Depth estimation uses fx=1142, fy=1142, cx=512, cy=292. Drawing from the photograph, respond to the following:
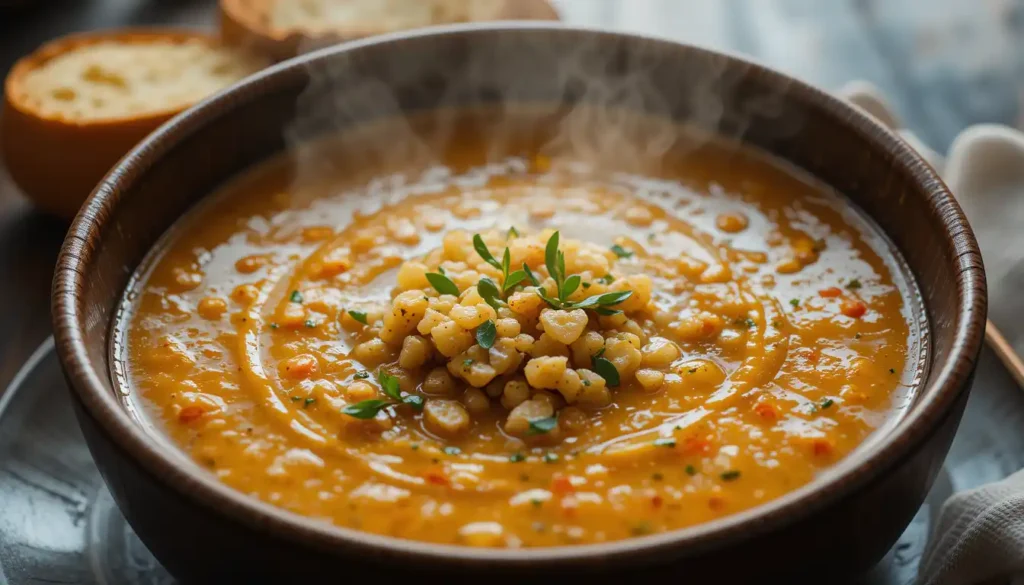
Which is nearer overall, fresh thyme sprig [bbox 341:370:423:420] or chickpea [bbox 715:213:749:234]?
fresh thyme sprig [bbox 341:370:423:420]

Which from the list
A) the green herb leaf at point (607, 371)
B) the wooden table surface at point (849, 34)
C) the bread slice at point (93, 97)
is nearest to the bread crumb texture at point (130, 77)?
the bread slice at point (93, 97)

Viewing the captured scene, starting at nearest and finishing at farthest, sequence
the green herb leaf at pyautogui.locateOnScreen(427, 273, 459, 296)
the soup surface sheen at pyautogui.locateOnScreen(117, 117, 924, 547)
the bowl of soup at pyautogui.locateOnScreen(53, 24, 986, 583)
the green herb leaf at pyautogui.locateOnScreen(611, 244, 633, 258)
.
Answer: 1. the bowl of soup at pyautogui.locateOnScreen(53, 24, 986, 583)
2. the soup surface sheen at pyautogui.locateOnScreen(117, 117, 924, 547)
3. the green herb leaf at pyautogui.locateOnScreen(427, 273, 459, 296)
4. the green herb leaf at pyautogui.locateOnScreen(611, 244, 633, 258)

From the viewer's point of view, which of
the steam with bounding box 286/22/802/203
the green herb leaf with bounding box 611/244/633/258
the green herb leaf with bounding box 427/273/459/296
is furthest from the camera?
the steam with bounding box 286/22/802/203

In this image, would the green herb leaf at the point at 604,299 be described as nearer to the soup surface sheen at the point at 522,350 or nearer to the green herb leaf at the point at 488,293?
the soup surface sheen at the point at 522,350

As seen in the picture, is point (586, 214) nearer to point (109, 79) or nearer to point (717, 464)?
point (717, 464)

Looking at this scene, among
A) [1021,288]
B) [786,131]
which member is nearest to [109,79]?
[786,131]

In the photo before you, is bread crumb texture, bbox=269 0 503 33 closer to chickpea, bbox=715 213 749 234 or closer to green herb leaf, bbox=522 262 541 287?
chickpea, bbox=715 213 749 234

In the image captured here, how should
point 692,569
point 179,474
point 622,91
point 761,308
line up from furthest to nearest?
point 622,91 → point 761,308 → point 179,474 → point 692,569

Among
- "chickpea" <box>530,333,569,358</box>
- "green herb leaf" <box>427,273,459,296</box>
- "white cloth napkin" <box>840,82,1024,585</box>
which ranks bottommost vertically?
"white cloth napkin" <box>840,82,1024,585</box>

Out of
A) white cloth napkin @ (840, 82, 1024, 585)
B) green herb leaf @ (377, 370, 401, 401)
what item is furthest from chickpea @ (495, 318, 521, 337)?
white cloth napkin @ (840, 82, 1024, 585)
